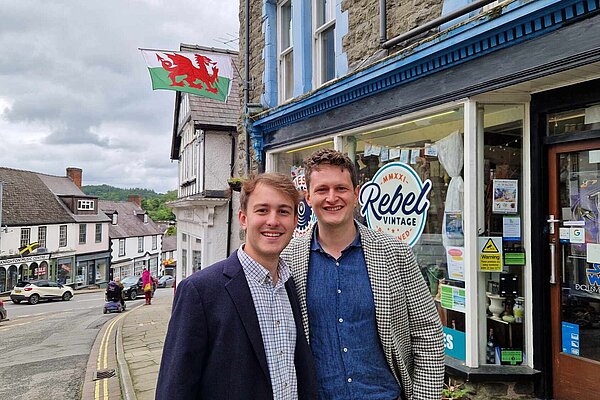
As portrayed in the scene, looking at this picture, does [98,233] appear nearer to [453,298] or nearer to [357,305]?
[453,298]

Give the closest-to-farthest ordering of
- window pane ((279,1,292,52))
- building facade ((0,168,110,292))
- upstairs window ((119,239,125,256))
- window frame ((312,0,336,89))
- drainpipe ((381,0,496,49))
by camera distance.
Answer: drainpipe ((381,0,496,49)) < window frame ((312,0,336,89)) < window pane ((279,1,292,52)) < building facade ((0,168,110,292)) < upstairs window ((119,239,125,256))

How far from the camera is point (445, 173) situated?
4.66 meters

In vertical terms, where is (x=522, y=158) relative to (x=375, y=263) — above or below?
above

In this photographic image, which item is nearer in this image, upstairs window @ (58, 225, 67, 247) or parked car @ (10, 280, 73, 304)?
parked car @ (10, 280, 73, 304)

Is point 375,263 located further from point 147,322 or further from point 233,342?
point 147,322

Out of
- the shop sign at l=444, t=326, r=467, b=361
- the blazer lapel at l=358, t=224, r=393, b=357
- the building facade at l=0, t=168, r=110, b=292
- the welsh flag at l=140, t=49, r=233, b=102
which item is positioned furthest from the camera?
the building facade at l=0, t=168, r=110, b=292

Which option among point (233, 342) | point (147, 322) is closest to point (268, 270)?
point (233, 342)

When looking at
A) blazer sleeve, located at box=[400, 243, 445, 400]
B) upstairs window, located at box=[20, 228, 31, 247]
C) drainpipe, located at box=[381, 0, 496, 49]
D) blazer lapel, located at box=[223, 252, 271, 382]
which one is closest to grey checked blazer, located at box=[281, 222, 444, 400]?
blazer sleeve, located at box=[400, 243, 445, 400]

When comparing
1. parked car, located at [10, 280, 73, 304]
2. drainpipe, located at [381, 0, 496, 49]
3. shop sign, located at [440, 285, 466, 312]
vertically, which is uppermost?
drainpipe, located at [381, 0, 496, 49]

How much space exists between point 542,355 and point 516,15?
2878 millimetres

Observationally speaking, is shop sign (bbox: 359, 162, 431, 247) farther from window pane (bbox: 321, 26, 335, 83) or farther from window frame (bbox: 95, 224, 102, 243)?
window frame (bbox: 95, 224, 102, 243)

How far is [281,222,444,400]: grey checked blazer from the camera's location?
6.86 ft

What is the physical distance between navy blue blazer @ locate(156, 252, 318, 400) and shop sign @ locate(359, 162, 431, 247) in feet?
11.5

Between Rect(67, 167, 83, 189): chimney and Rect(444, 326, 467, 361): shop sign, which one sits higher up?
Rect(67, 167, 83, 189): chimney
